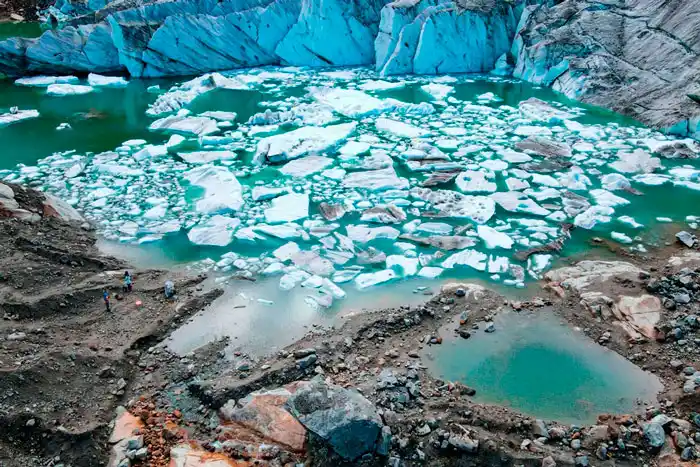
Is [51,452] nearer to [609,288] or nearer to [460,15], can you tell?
[609,288]

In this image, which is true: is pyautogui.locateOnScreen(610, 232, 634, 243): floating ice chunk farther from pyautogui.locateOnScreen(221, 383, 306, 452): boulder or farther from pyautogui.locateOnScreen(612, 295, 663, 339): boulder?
pyautogui.locateOnScreen(221, 383, 306, 452): boulder

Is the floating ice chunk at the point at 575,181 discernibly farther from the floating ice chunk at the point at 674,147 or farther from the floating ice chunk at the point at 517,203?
the floating ice chunk at the point at 674,147

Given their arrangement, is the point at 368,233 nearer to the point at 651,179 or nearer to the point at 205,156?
the point at 205,156

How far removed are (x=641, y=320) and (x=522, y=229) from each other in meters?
2.00

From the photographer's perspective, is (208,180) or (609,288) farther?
(208,180)

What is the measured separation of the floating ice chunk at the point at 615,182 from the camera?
7434 millimetres

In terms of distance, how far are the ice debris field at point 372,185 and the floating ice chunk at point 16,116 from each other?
0.12 m

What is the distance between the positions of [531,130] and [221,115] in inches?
236

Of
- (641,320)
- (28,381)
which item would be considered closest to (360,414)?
(28,381)

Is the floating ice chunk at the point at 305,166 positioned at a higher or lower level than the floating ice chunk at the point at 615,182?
lower

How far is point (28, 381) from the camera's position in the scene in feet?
12.0

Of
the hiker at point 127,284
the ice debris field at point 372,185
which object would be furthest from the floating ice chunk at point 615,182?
the hiker at point 127,284

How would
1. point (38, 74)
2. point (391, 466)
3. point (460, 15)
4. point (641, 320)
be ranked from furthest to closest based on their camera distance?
1. point (38, 74)
2. point (460, 15)
3. point (641, 320)
4. point (391, 466)

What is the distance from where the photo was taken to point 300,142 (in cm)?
882
